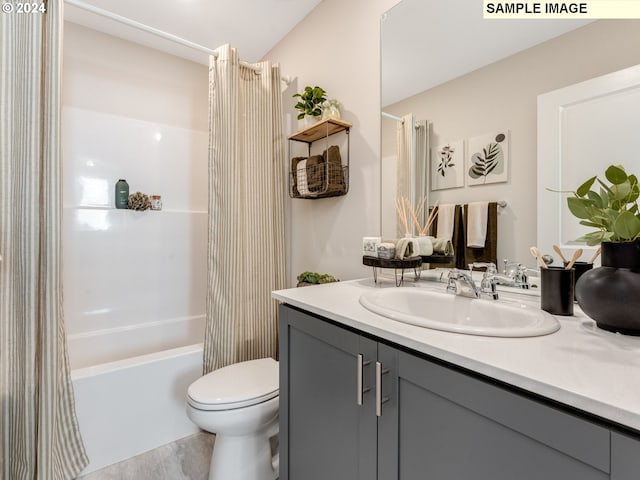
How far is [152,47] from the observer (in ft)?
7.79

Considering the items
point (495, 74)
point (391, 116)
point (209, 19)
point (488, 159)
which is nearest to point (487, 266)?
point (488, 159)

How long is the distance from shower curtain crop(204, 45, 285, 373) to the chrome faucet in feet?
3.89

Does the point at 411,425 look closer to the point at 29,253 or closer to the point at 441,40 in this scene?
the point at 441,40

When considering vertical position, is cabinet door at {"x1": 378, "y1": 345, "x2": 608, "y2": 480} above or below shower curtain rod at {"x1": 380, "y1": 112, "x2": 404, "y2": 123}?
below

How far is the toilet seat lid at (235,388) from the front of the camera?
1.23m

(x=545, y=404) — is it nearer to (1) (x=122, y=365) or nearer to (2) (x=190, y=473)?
(2) (x=190, y=473)

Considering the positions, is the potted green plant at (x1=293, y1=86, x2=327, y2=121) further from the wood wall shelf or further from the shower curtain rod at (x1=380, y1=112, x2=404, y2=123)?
the shower curtain rod at (x1=380, y1=112, x2=404, y2=123)

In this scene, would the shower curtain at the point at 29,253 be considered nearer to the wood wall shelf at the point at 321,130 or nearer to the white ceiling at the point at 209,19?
the white ceiling at the point at 209,19

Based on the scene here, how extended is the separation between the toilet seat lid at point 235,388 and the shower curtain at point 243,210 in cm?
32

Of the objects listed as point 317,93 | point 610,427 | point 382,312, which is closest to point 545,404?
point 610,427

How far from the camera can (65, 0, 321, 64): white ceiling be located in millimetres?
1875

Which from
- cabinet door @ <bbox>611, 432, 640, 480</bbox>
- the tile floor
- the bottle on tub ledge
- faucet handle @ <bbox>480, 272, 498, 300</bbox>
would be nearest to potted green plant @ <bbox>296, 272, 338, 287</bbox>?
faucet handle @ <bbox>480, 272, 498, 300</bbox>

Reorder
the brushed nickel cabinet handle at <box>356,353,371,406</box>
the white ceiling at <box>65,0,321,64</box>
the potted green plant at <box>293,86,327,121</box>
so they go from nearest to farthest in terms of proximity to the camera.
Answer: the brushed nickel cabinet handle at <box>356,353,371,406</box>
the potted green plant at <box>293,86,327,121</box>
the white ceiling at <box>65,0,321,64</box>

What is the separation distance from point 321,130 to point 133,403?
1763mm
